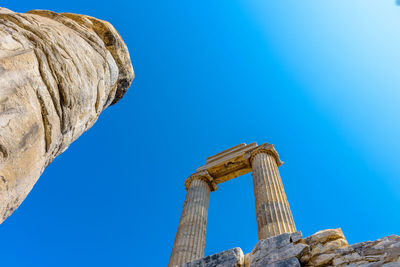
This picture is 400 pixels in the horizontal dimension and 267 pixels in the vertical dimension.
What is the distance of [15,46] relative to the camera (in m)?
3.59

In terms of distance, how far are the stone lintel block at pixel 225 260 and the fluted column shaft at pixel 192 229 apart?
22.3ft

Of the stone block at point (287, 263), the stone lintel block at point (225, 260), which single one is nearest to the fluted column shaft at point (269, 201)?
the stone lintel block at point (225, 260)

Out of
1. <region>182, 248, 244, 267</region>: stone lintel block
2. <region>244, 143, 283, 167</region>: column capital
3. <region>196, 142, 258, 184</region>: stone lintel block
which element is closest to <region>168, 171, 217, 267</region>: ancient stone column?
<region>196, 142, 258, 184</region>: stone lintel block

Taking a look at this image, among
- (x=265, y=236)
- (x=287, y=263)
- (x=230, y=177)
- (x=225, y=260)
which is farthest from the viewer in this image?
(x=230, y=177)

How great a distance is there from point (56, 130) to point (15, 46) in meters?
1.24

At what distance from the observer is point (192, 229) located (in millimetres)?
13484

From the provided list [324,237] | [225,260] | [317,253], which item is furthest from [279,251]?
[225,260]

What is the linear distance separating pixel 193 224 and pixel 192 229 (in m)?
0.33

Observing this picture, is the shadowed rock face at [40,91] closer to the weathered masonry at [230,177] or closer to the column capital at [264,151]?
the weathered masonry at [230,177]

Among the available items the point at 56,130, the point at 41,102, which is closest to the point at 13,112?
the point at 41,102

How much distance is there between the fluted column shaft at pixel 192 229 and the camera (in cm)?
1213

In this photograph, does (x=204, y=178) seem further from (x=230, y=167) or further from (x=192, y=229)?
(x=192, y=229)

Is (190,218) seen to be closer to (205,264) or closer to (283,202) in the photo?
(283,202)

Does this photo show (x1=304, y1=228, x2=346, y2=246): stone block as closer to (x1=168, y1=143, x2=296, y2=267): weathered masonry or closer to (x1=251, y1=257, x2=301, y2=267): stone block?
(x1=251, y1=257, x2=301, y2=267): stone block
